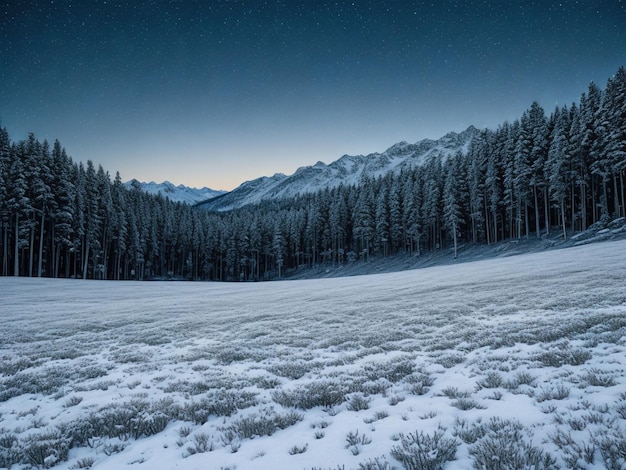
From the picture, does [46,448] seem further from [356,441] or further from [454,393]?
[454,393]

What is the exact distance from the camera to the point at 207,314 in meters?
18.9

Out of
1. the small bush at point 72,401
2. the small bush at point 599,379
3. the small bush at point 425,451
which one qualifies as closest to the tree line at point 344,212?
the small bush at point 599,379

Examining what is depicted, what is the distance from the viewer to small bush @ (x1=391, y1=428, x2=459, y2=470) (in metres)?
3.52

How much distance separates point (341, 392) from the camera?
6008mm

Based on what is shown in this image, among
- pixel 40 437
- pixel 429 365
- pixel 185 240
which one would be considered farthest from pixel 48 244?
pixel 429 365

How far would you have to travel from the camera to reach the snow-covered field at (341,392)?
396cm

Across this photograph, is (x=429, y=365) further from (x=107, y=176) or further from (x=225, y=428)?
(x=107, y=176)

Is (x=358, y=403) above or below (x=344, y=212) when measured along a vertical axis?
below

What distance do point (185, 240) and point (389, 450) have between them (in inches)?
3925

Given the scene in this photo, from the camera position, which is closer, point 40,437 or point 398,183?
point 40,437

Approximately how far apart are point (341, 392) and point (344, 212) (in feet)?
265

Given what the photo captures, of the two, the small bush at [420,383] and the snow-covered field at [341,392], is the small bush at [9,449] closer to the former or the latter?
the snow-covered field at [341,392]

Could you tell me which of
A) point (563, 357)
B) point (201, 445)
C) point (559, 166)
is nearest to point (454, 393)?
point (563, 357)

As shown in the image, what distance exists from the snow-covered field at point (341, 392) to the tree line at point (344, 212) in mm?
43916
